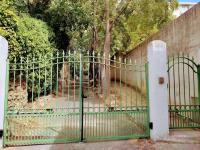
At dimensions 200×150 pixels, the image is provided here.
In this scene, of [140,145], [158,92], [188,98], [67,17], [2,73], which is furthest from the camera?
[67,17]

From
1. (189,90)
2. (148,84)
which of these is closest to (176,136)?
(148,84)

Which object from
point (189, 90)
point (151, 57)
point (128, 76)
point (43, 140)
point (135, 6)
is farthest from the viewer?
point (128, 76)

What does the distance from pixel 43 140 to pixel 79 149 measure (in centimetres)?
103

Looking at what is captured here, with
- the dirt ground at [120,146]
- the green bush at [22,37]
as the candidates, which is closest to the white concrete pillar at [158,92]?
the dirt ground at [120,146]

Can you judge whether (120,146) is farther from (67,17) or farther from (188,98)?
(67,17)

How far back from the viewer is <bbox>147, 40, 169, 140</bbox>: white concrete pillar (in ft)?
19.9

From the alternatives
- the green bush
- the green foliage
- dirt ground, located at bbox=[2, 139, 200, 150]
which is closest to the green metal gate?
dirt ground, located at bbox=[2, 139, 200, 150]

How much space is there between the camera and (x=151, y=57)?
20.5 ft

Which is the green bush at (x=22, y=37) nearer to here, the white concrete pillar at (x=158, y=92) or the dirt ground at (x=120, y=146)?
the dirt ground at (x=120, y=146)

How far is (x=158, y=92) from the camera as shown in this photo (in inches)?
242

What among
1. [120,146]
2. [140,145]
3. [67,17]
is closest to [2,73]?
[120,146]

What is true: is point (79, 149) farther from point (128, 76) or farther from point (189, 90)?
point (128, 76)

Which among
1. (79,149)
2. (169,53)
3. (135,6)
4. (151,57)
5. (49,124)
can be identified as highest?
(135,6)

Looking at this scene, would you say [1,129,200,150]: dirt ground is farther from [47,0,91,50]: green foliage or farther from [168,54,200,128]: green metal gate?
[47,0,91,50]: green foliage
